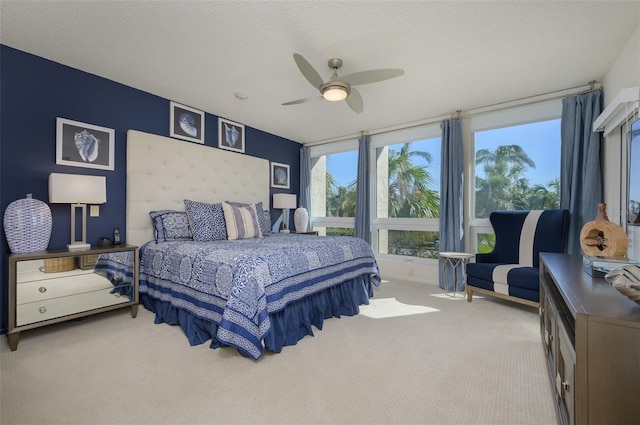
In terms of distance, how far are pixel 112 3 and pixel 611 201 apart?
181 inches

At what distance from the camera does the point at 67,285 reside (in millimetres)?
2357

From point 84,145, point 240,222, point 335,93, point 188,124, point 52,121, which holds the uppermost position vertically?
point 188,124

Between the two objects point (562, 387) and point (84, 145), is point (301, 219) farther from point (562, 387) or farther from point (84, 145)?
point (562, 387)

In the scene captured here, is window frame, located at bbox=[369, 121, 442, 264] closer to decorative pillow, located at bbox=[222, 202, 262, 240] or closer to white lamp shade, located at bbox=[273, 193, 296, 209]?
white lamp shade, located at bbox=[273, 193, 296, 209]

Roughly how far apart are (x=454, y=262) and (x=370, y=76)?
2762mm

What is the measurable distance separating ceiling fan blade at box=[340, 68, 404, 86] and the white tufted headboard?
2.36m

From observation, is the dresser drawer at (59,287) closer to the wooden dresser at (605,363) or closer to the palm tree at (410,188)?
the wooden dresser at (605,363)

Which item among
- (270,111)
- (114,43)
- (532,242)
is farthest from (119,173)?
(532,242)

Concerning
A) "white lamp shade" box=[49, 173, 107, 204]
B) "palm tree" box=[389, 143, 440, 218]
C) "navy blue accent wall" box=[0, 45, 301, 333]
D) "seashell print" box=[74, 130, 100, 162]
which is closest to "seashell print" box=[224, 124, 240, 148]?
"navy blue accent wall" box=[0, 45, 301, 333]

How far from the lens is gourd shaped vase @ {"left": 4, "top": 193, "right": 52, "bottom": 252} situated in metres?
2.30

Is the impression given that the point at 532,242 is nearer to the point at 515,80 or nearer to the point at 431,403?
the point at 515,80

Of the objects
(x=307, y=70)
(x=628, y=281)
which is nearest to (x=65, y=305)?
(x=307, y=70)

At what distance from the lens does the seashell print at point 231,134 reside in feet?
14.1

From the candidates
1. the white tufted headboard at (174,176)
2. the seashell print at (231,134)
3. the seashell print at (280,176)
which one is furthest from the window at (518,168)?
the seashell print at (231,134)
